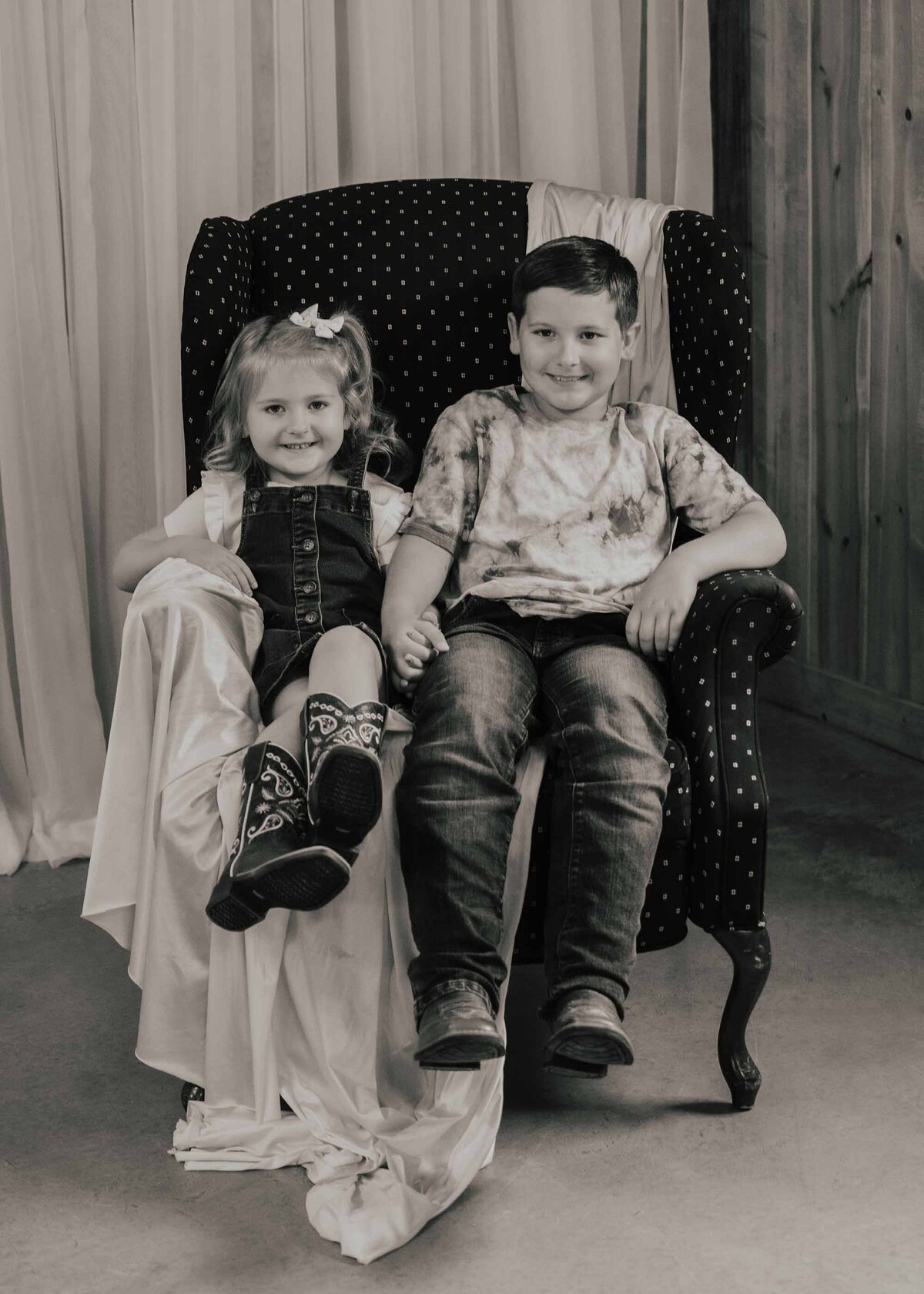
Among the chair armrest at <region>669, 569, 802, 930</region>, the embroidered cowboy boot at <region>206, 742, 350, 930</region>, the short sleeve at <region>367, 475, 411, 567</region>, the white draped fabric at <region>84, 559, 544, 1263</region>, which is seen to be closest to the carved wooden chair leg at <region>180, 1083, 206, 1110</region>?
the white draped fabric at <region>84, 559, 544, 1263</region>

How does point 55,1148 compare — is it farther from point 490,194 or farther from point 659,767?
point 490,194

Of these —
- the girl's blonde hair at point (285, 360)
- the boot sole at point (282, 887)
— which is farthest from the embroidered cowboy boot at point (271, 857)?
the girl's blonde hair at point (285, 360)

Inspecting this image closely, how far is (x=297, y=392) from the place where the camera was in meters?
1.97

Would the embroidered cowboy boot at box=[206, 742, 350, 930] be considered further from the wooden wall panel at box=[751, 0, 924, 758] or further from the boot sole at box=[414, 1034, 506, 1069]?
the wooden wall panel at box=[751, 0, 924, 758]

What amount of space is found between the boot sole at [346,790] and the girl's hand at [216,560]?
0.45 metres

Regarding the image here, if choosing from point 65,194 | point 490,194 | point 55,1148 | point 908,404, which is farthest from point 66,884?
point 908,404

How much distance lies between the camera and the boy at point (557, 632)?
1.54 meters

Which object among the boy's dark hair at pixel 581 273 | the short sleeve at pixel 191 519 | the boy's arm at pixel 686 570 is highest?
the boy's dark hair at pixel 581 273

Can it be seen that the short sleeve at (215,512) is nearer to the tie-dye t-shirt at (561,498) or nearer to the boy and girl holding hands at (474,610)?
the boy and girl holding hands at (474,610)

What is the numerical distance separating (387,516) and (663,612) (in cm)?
48

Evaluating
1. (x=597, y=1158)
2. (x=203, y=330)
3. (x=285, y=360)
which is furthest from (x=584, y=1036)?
(x=203, y=330)

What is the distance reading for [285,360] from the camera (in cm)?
200

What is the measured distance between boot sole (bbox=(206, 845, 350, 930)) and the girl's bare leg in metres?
0.17

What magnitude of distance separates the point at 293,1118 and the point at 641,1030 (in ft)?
1.73
